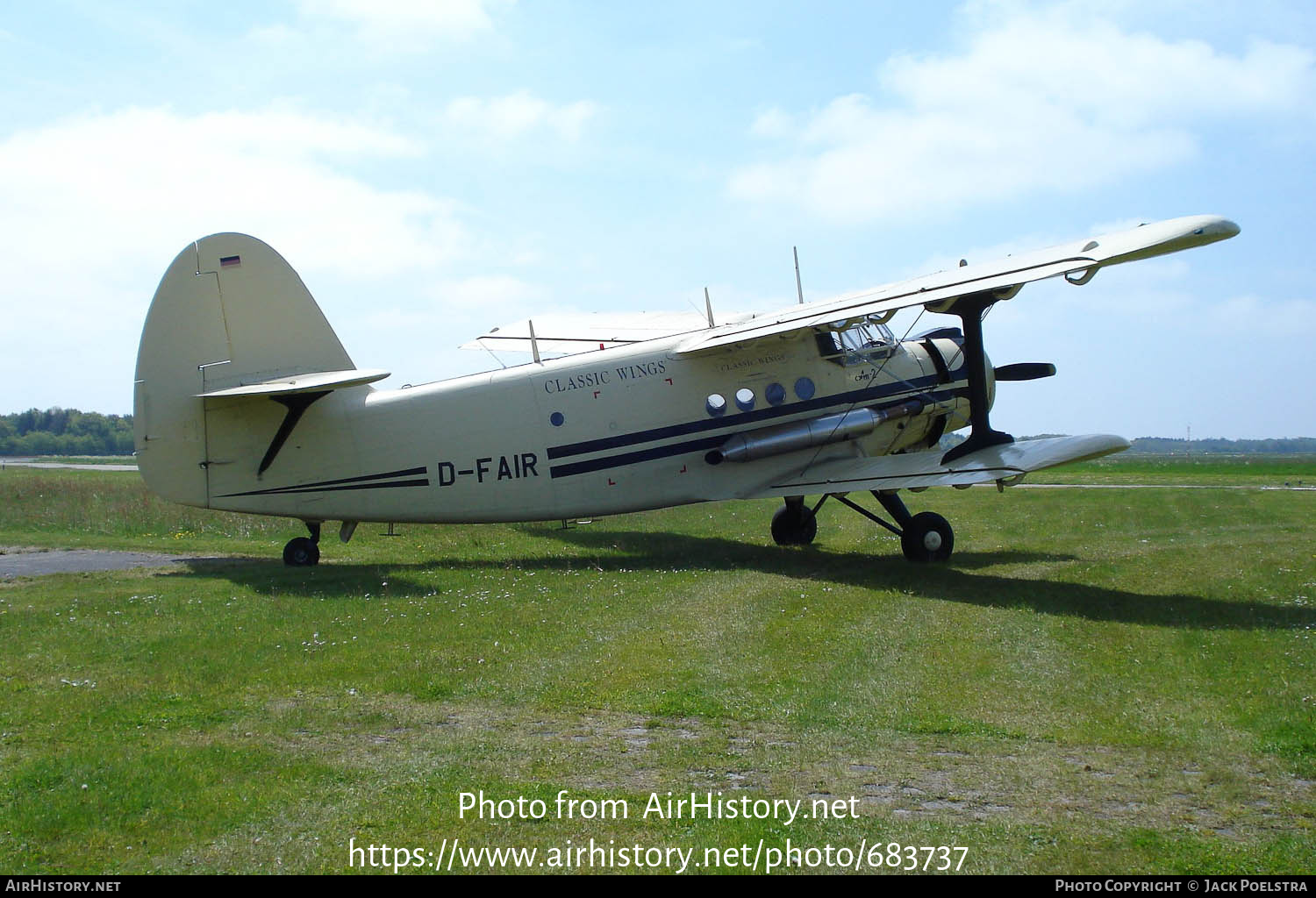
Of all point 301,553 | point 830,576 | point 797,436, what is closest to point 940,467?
point 830,576

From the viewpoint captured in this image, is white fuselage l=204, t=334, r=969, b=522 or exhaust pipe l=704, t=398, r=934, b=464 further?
exhaust pipe l=704, t=398, r=934, b=464

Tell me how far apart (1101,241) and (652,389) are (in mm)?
6724

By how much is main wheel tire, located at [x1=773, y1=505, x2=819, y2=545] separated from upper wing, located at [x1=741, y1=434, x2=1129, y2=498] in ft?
7.70

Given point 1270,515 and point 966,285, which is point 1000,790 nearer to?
point 966,285

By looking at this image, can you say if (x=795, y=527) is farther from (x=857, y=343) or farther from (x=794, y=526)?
(x=857, y=343)

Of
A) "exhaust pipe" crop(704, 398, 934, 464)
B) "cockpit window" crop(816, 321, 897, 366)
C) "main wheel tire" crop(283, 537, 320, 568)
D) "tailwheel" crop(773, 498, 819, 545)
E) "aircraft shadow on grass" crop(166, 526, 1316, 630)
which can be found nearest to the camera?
"aircraft shadow on grass" crop(166, 526, 1316, 630)

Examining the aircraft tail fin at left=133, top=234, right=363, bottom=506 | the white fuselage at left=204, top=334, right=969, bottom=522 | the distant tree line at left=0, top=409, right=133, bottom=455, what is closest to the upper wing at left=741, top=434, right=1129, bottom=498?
the white fuselage at left=204, top=334, right=969, bottom=522

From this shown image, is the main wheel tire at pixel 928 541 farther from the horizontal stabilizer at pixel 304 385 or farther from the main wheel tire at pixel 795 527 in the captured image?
the horizontal stabilizer at pixel 304 385

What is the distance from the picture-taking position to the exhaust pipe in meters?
15.9

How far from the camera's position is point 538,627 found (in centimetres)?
1039

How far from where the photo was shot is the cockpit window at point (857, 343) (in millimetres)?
16547

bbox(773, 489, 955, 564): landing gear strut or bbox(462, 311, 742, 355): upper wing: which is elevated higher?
bbox(462, 311, 742, 355): upper wing

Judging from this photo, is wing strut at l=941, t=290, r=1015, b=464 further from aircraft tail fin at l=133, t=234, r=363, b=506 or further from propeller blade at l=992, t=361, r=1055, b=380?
aircraft tail fin at l=133, t=234, r=363, b=506

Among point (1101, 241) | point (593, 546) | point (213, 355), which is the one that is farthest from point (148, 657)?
point (1101, 241)
